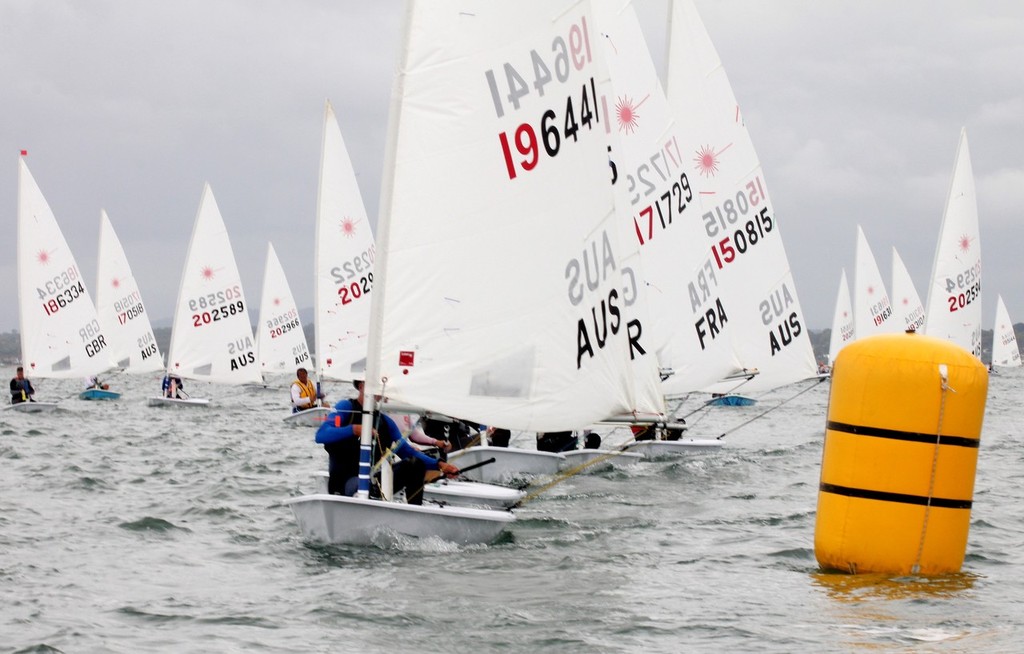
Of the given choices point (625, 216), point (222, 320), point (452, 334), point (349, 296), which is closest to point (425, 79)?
point (452, 334)

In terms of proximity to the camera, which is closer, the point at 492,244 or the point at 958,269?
the point at 492,244

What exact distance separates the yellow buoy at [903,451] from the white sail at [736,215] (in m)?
10.1

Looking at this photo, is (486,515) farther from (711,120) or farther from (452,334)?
(711,120)

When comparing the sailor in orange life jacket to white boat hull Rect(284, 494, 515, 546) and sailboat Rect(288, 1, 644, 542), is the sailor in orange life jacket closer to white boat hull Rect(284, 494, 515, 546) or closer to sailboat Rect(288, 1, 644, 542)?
sailboat Rect(288, 1, 644, 542)

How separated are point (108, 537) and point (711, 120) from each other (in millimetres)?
11254

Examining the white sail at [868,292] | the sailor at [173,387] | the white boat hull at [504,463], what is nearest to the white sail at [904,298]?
the white sail at [868,292]

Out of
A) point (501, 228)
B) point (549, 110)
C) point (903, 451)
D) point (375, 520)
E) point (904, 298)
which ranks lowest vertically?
point (375, 520)

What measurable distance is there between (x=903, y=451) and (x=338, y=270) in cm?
2115

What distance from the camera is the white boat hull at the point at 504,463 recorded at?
48.5 feet

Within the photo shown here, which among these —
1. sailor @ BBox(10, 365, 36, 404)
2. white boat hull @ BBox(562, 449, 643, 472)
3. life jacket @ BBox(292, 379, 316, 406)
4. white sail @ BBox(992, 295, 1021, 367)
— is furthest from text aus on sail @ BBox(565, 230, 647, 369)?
white sail @ BBox(992, 295, 1021, 367)

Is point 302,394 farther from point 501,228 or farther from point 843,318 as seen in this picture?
point 843,318

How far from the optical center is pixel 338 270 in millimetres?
28234

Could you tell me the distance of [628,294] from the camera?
46.4 feet

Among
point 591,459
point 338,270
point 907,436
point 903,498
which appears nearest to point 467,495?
point 903,498
